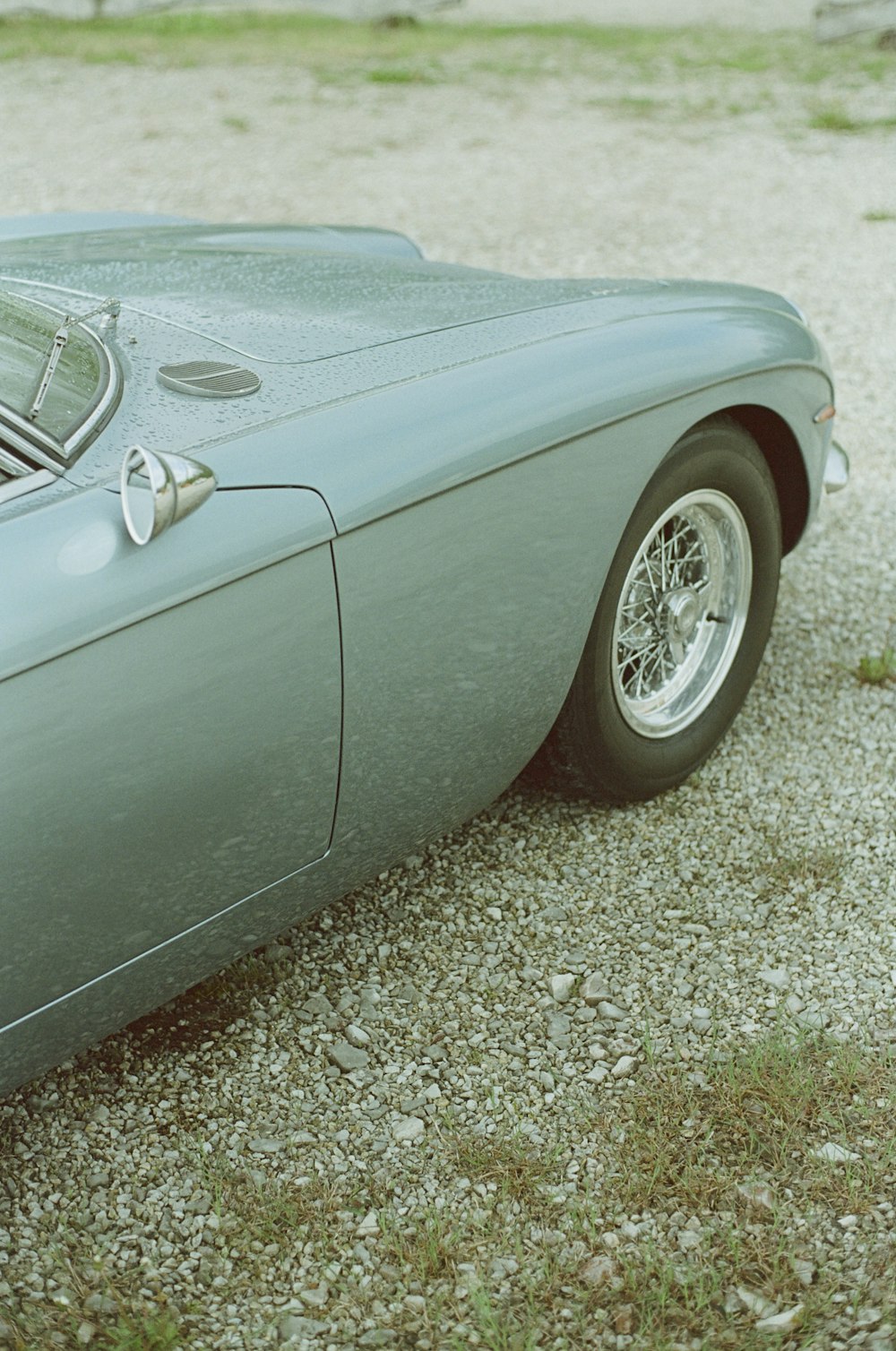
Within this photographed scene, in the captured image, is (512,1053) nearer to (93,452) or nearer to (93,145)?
(93,452)

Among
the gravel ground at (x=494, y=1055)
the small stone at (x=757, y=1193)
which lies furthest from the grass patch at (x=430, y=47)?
the small stone at (x=757, y=1193)

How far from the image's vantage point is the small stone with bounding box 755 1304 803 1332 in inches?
76.2

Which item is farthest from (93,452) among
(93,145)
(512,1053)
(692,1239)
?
(93,145)

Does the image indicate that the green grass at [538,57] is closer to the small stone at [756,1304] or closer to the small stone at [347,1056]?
the small stone at [347,1056]

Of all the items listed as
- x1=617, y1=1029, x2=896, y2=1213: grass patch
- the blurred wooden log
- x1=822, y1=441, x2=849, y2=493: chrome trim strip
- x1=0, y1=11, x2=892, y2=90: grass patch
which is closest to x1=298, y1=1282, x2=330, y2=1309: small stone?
x1=617, y1=1029, x2=896, y2=1213: grass patch

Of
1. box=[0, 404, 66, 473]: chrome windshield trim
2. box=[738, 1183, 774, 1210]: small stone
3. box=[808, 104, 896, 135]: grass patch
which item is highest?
box=[808, 104, 896, 135]: grass patch

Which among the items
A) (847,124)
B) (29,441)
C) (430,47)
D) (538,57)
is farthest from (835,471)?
(430,47)

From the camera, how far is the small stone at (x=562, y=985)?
2.59 m

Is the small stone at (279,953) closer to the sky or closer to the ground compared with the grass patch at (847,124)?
closer to the ground

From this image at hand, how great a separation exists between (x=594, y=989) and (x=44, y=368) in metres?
1.53

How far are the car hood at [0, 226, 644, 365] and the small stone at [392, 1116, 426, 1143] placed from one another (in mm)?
1334

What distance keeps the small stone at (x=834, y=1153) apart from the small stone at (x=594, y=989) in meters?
0.51

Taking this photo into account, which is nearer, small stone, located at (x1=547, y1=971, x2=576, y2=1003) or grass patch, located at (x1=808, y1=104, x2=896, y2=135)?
small stone, located at (x1=547, y1=971, x2=576, y2=1003)

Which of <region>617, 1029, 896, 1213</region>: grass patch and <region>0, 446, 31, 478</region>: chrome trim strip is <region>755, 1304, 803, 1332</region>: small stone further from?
<region>0, 446, 31, 478</region>: chrome trim strip
